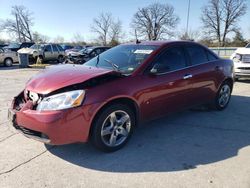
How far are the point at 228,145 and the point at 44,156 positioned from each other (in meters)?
2.75

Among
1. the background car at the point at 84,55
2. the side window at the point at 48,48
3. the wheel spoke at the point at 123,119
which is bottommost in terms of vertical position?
the wheel spoke at the point at 123,119

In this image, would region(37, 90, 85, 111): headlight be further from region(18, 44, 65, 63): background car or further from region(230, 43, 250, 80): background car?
region(18, 44, 65, 63): background car

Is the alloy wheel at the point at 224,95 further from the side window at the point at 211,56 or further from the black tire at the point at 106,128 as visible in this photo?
the black tire at the point at 106,128

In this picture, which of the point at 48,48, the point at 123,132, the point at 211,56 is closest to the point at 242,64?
the point at 211,56

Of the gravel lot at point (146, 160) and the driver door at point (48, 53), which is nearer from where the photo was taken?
the gravel lot at point (146, 160)

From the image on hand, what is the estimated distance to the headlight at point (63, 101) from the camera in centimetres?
330

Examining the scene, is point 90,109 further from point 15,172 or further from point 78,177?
point 15,172

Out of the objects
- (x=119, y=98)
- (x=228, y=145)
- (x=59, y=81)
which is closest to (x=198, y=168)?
(x=228, y=145)

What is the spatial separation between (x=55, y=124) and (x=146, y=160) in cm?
130

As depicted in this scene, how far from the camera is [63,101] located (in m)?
3.32

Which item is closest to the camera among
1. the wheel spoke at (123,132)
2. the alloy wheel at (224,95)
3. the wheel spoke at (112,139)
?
the wheel spoke at (112,139)

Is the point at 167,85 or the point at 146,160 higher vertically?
the point at 167,85

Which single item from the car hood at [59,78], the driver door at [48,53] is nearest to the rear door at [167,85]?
the car hood at [59,78]

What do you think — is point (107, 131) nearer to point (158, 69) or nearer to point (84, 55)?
point (158, 69)
